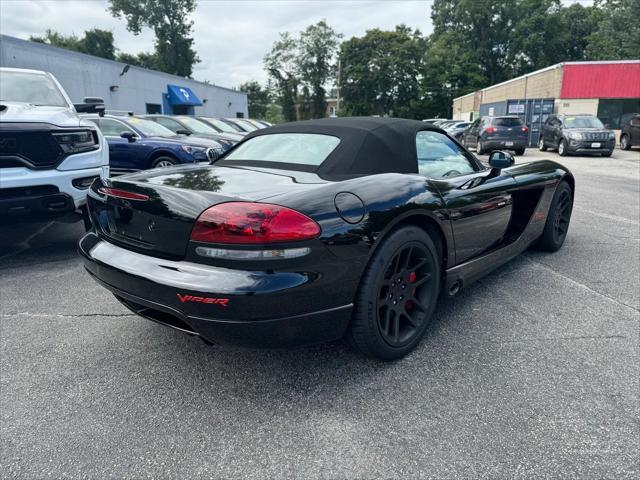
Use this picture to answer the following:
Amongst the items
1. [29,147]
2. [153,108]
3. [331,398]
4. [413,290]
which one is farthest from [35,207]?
[153,108]

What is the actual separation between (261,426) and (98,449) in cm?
65

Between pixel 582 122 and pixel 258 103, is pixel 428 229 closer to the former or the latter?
pixel 582 122

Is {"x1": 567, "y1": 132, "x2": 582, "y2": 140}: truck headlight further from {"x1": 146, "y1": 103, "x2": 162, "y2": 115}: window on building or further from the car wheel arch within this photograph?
{"x1": 146, "y1": 103, "x2": 162, "y2": 115}: window on building

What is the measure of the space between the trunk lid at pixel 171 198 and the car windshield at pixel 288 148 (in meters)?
0.22

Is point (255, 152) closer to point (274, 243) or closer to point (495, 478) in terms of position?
point (274, 243)

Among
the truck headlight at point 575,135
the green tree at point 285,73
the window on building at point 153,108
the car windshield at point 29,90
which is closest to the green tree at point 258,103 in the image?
the green tree at point 285,73

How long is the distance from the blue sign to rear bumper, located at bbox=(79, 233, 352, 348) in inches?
1064

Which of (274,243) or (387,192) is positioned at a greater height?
(387,192)

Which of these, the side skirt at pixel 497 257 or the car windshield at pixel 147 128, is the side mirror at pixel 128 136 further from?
the side skirt at pixel 497 257

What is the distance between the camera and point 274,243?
1804mm

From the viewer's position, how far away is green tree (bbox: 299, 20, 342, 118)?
198 feet

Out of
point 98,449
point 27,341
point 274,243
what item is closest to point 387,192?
point 274,243

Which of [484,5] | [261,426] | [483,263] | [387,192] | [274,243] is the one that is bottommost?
[261,426]

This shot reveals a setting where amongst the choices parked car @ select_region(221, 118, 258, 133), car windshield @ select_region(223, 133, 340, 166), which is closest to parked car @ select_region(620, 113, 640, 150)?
parked car @ select_region(221, 118, 258, 133)
